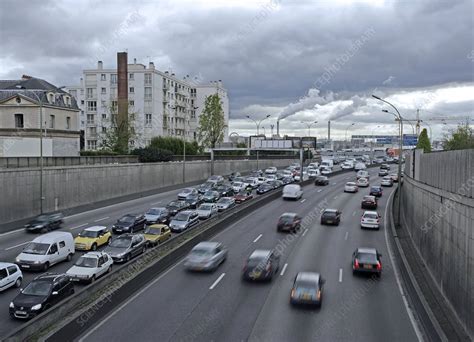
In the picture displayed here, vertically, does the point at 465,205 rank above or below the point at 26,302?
above

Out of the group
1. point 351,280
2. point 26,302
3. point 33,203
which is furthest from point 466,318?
point 33,203

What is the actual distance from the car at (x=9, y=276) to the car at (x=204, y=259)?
8254 mm

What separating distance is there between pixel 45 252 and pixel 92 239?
471cm

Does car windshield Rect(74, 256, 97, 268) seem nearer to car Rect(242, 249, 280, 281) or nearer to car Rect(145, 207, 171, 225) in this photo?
car Rect(242, 249, 280, 281)

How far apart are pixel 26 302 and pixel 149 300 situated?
16.7 ft

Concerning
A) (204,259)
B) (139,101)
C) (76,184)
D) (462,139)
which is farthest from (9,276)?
(139,101)

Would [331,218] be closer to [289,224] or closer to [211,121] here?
[289,224]

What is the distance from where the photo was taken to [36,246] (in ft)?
84.0

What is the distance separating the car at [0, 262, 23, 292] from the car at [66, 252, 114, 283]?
2245 mm

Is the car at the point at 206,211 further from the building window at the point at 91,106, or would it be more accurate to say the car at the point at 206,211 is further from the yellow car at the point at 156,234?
the building window at the point at 91,106

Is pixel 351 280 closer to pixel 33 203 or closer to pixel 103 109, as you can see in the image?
pixel 33 203

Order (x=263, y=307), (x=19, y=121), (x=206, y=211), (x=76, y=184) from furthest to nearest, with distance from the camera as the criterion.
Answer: (x=19, y=121) < (x=76, y=184) < (x=206, y=211) < (x=263, y=307)

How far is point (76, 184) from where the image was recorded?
4650 centimetres

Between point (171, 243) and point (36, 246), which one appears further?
point (171, 243)
